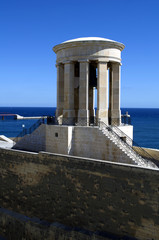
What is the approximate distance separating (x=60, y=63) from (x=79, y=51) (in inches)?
80.5

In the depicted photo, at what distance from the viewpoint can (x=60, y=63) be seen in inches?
706

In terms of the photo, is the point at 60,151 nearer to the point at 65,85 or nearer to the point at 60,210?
the point at 60,210

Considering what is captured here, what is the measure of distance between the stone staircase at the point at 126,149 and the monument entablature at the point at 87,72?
1591 millimetres

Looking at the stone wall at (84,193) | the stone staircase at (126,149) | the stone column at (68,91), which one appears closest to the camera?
the stone wall at (84,193)

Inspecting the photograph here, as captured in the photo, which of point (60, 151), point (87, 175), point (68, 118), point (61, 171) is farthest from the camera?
point (68, 118)

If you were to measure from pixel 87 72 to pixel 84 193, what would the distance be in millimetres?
7857

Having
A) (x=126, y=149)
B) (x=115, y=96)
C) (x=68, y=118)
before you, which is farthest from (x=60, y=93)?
(x=126, y=149)

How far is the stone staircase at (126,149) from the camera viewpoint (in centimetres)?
1379

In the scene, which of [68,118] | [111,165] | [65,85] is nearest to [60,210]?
[111,165]

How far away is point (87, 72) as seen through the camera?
1652cm

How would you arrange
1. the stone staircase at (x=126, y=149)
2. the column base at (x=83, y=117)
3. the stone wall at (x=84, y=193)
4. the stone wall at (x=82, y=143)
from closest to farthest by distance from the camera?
the stone wall at (x=84, y=193), the stone staircase at (x=126, y=149), the stone wall at (x=82, y=143), the column base at (x=83, y=117)

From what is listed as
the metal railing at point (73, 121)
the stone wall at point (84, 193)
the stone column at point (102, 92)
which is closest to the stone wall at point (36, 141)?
the metal railing at point (73, 121)

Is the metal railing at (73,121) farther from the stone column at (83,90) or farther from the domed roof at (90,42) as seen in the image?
the domed roof at (90,42)

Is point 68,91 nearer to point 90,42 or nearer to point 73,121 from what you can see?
point 73,121
